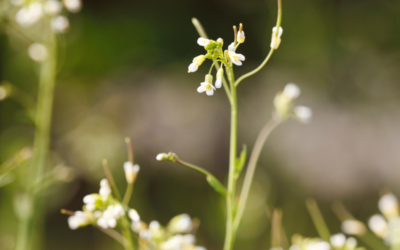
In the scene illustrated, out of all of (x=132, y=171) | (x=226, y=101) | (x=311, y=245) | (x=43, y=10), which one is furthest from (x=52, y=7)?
(x=226, y=101)

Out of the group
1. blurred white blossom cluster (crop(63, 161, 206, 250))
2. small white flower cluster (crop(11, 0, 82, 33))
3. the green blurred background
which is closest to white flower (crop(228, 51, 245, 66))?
blurred white blossom cluster (crop(63, 161, 206, 250))

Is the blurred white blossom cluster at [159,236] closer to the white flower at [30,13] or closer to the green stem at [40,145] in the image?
the green stem at [40,145]

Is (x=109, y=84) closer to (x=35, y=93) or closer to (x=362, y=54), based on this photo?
(x=35, y=93)

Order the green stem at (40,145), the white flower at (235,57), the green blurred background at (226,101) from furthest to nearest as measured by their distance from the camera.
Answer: the green blurred background at (226,101) → the green stem at (40,145) → the white flower at (235,57)

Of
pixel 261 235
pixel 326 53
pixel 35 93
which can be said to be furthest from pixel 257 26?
pixel 35 93

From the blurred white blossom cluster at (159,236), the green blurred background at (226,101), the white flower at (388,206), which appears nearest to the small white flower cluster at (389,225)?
the white flower at (388,206)

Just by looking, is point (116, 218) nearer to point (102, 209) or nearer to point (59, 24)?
point (102, 209)
